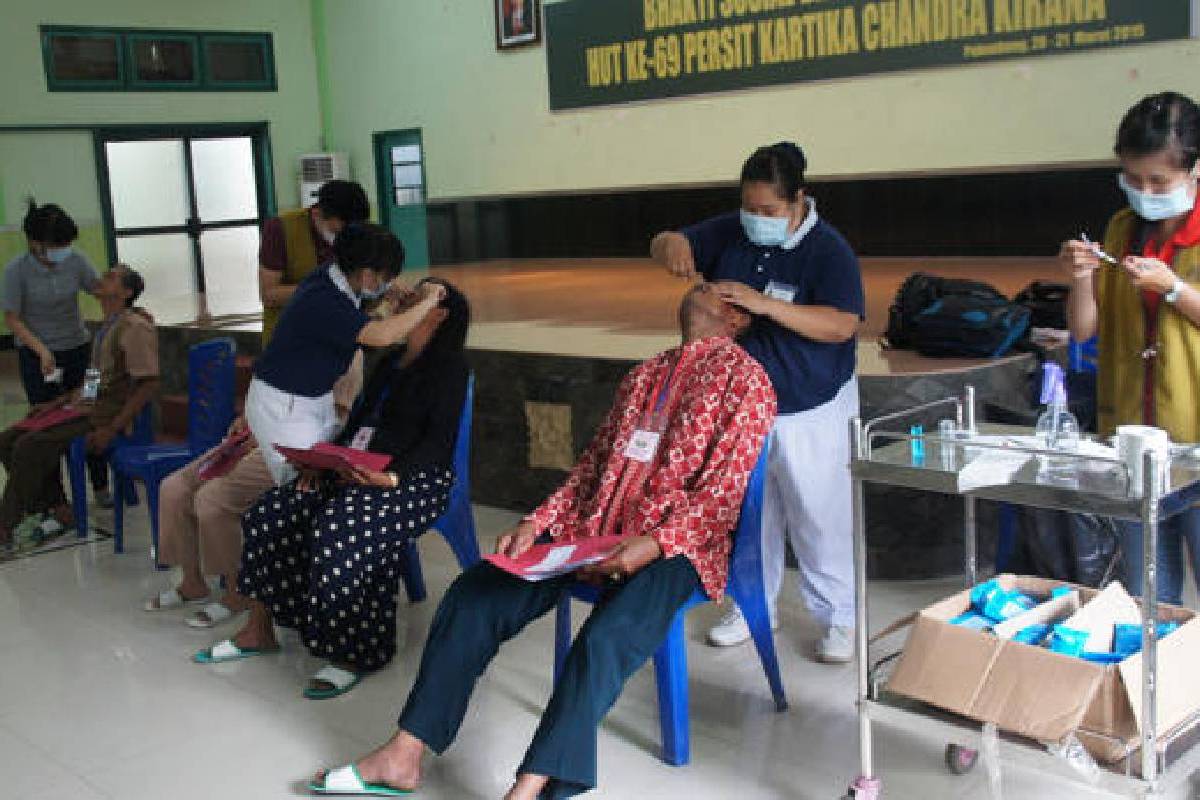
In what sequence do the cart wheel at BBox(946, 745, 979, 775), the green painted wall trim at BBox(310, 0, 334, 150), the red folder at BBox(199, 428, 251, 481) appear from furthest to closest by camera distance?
1. the green painted wall trim at BBox(310, 0, 334, 150)
2. the red folder at BBox(199, 428, 251, 481)
3. the cart wheel at BBox(946, 745, 979, 775)

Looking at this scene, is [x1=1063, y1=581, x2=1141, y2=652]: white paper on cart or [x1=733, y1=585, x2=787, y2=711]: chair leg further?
[x1=733, y1=585, x2=787, y2=711]: chair leg

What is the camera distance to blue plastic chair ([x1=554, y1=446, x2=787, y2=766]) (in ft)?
8.72

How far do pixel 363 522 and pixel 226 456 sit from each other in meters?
0.93

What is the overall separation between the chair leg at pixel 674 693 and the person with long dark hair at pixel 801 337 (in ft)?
2.12

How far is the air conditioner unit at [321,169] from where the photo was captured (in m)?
11.3

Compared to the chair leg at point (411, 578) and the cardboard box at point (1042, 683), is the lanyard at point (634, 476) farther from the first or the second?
the chair leg at point (411, 578)

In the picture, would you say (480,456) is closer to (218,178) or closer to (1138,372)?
(1138,372)

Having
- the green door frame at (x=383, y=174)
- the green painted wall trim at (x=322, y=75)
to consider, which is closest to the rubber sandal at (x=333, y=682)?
the green door frame at (x=383, y=174)

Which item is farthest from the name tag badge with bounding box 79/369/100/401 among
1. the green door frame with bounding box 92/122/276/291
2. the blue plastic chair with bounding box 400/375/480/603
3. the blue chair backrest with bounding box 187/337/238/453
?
the green door frame with bounding box 92/122/276/291

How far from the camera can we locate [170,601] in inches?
157

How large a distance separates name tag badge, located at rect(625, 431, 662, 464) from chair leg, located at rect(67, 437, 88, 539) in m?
2.90

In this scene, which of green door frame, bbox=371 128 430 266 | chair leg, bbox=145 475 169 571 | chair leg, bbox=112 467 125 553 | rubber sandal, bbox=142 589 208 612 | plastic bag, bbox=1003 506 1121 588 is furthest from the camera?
green door frame, bbox=371 128 430 266

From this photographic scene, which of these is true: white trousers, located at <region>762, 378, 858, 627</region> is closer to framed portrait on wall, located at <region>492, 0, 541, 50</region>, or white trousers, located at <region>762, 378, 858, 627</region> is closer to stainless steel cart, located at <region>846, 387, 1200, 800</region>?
stainless steel cart, located at <region>846, 387, 1200, 800</region>

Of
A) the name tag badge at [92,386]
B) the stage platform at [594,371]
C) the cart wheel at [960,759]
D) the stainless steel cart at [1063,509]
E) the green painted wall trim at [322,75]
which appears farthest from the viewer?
the green painted wall trim at [322,75]
